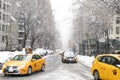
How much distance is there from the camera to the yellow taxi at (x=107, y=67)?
15364 mm

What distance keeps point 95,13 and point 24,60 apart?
21296 millimetres

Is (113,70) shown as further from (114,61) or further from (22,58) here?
(22,58)

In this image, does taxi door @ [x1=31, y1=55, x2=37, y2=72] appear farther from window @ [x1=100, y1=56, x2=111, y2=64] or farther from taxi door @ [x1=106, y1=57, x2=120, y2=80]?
taxi door @ [x1=106, y1=57, x2=120, y2=80]

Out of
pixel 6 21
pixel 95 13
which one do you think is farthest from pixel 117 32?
pixel 95 13

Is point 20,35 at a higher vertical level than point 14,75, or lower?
higher

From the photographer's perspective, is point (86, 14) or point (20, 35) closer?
point (86, 14)

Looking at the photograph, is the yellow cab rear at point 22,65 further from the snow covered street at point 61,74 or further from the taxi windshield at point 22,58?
the snow covered street at point 61,74

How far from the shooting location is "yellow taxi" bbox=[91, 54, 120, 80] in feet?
50.4

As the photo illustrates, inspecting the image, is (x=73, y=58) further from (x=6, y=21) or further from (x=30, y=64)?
(x=6, y=21)

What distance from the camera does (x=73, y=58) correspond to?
1580 inches

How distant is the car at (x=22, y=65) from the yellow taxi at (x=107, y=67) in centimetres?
466

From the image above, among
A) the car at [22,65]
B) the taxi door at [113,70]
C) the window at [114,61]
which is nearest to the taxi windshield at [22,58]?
the car at [22,65]

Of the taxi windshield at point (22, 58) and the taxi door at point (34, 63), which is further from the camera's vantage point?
the taxi door at point (34, 63)

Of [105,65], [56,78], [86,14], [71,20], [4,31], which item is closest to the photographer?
[105,65]
